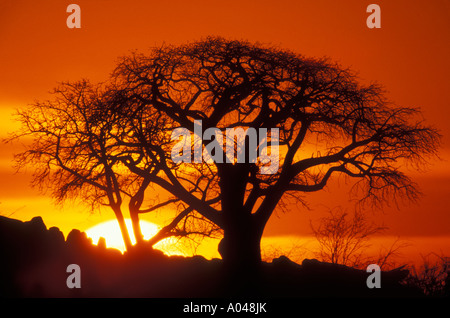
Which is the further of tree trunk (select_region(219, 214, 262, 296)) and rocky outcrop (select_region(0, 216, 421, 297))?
tree trunk (select_region(219, 214, 262, 296))

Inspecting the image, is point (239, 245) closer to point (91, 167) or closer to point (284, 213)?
point (284, 213)

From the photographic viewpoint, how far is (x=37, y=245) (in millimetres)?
20875

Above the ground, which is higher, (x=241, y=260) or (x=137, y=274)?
(x=241, y=260)

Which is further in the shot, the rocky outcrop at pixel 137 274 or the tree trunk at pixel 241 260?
the tree trunk at pixel 241 260

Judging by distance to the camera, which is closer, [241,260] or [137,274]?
[241,260]

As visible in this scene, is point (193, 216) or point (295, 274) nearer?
point (295, 274)

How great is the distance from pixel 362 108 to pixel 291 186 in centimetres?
359

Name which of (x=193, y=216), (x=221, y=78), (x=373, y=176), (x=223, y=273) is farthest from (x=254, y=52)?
(x=193, y=216)

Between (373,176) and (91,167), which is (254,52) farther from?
(91,167)
